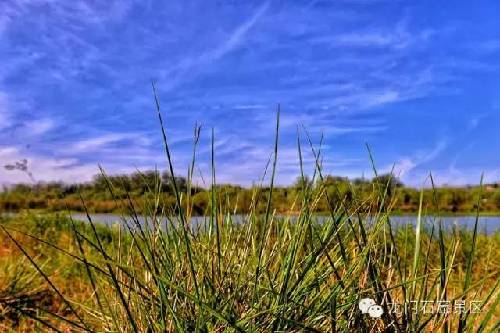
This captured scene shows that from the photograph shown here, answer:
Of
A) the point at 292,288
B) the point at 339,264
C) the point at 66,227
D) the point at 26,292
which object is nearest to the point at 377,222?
the point at 339,264

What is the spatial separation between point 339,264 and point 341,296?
98 mm

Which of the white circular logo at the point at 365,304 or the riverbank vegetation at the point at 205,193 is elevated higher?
the riverbank vegetation at the point at 205,193

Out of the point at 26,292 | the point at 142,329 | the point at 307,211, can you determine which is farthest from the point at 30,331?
the point at 307,211

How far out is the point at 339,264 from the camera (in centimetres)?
176

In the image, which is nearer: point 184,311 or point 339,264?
point 184,311

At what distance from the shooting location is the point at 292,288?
1597mm

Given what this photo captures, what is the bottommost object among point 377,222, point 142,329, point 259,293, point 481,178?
point 142,329

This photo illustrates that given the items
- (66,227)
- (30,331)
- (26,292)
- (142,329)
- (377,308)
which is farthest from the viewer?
(66,227)

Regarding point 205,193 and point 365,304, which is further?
point 205,193

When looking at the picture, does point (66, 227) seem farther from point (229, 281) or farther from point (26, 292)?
point (229, 281)

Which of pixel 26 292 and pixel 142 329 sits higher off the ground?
pixel 142 329

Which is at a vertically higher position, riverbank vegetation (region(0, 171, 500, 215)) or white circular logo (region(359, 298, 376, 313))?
riverbank vegetation (region(0, 171, 500, 215))

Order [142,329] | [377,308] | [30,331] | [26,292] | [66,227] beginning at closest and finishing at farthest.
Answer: [377,308] → [142,329] → [30,331] → [26,292] → [66,227]

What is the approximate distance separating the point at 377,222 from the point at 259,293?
1.35ft
